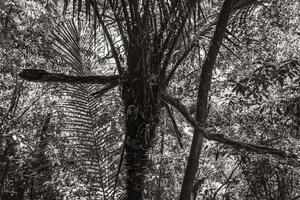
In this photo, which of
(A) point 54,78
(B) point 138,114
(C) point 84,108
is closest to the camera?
(A) point 54,78

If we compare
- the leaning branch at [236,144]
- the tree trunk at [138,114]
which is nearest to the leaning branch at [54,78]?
the tree trunk at [138,114]

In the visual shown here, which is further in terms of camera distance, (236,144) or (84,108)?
(84,108)

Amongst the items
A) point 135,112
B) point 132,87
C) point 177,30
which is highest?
point 177,30

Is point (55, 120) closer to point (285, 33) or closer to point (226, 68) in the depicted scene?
point (226, 68)

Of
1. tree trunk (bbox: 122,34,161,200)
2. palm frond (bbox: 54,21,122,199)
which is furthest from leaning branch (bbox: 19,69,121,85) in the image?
palm frond (bbox: 54,21,122,199)

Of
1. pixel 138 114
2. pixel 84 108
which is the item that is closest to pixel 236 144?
pixel 138 114

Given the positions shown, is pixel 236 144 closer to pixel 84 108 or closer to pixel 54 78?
pixel 84 108

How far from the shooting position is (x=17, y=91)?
826 cm

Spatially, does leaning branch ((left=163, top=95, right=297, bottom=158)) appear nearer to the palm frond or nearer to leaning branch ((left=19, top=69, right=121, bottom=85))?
leaning branch ((left=19, top=69, right=121, bottom=85))

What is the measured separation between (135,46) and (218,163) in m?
6.46

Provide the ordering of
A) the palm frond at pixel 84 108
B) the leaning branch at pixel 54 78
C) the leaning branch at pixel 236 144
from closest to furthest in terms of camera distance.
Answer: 1. the leaning branch at pixel 54 78
2. the leaning branch at pixel 236 144
3. the palm frond at pixel 84 108

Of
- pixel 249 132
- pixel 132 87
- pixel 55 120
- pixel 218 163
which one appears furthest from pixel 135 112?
pixel 55 120

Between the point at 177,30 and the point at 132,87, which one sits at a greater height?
the point at 177,30

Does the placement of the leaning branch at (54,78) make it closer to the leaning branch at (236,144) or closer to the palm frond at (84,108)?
the palm frond at (84,108)
